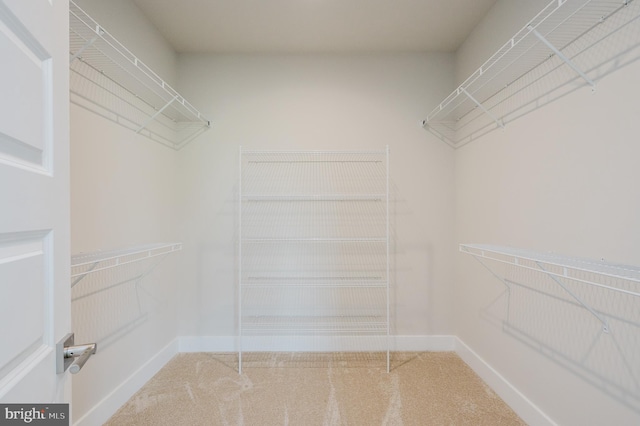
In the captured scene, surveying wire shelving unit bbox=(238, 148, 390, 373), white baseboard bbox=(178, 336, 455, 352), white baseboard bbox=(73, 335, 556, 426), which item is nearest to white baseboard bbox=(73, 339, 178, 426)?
A: white baseboard bbox=(73, 335, 556, 426)

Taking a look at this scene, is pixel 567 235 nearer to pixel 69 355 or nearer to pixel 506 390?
pixel 506 390

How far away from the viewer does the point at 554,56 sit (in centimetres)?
139

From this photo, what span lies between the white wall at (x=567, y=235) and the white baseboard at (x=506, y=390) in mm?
36

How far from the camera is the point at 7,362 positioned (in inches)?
18.0

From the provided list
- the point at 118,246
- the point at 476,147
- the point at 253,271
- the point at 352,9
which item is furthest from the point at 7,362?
the point at 476,147

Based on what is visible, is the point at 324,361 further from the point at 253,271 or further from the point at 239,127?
the point at 239,127

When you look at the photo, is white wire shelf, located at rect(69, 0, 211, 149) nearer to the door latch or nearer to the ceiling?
the ceiling

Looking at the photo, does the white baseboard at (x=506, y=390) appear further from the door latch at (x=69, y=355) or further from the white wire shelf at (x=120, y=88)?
the white wire shelf at (x=120, y=88)

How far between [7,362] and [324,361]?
203 centimetres

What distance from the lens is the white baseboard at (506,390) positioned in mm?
1479

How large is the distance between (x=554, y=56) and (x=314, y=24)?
4.80 feet

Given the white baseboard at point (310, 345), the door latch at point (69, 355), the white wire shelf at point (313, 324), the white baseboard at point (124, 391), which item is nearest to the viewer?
the door latch at point (69, 355)

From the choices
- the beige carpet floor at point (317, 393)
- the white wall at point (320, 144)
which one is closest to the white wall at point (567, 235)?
the beige carpet floor at point (317, 393)

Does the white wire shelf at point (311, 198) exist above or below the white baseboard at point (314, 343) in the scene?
above
